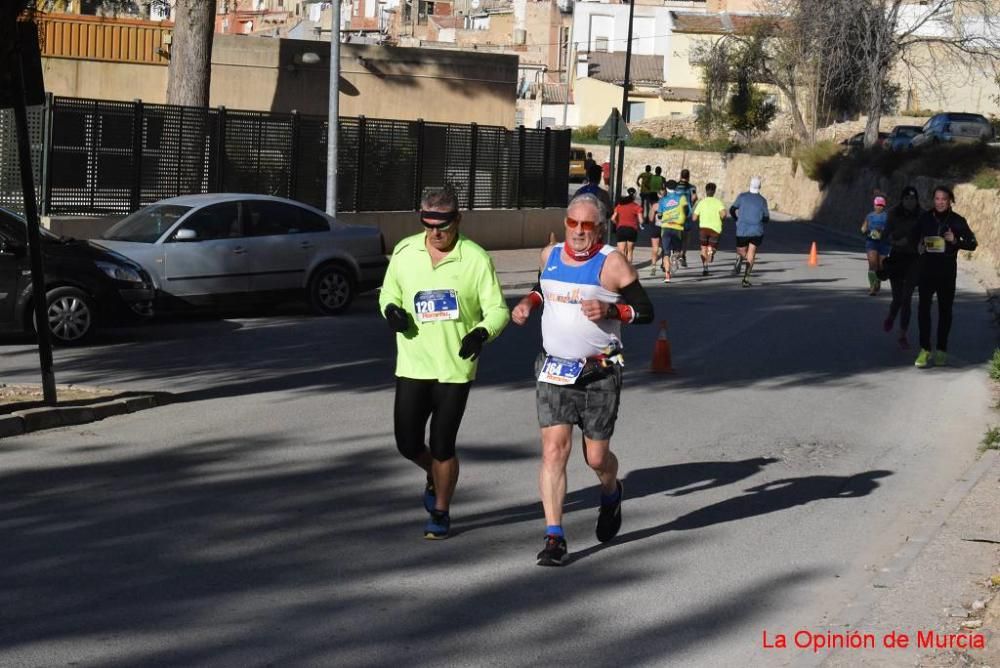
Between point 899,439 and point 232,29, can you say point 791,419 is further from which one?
point 232,29

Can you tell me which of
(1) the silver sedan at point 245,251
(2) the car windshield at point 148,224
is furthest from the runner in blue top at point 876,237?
(2) the car windshield at point 148,224

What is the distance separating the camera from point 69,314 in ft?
51.2

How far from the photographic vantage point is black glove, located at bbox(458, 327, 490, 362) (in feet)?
24.2

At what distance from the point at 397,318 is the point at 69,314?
29.7 feet

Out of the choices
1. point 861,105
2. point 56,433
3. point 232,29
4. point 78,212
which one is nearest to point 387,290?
point 56,433

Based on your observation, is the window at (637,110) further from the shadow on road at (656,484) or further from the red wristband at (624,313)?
the red wristband at (624,313)

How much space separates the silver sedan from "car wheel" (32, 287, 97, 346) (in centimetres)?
175

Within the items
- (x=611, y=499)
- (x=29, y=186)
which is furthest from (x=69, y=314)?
(x=611, y=499)

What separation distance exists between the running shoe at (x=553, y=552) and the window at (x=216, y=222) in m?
11.5

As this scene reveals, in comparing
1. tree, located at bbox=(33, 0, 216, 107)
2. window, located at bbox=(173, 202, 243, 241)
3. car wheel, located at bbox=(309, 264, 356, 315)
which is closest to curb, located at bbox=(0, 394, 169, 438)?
window, located at bbox=(173, 202, 243, 241)

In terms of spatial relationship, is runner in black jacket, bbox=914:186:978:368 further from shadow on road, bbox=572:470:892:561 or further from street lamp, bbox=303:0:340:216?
street lamp, bbox=303:0:340:216

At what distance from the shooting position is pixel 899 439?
11695mm

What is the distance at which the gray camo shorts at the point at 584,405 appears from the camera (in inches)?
291

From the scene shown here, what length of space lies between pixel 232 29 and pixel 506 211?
7071 cm
